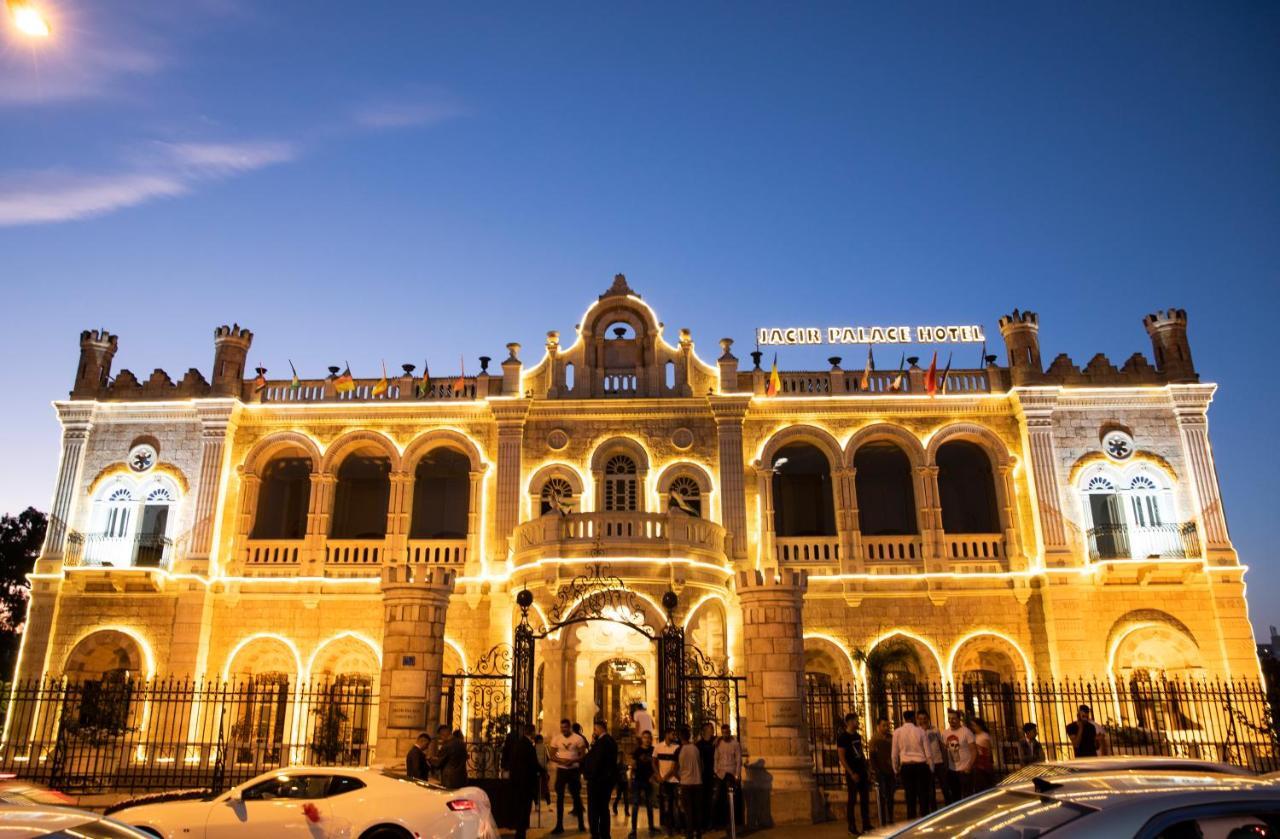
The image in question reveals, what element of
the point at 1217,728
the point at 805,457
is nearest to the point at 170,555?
the point at 805,457

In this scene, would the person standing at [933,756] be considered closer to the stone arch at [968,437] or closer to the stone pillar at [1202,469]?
the stone arch at [968,437]

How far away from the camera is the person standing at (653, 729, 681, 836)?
40.7ft

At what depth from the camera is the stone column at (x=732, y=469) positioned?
2448cm

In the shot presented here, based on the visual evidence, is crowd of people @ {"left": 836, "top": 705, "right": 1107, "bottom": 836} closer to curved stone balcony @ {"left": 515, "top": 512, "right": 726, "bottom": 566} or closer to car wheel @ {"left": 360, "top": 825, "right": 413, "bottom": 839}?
car wheel @ {"left": 360, "top": 825, "right": 413, "bottom": 839}

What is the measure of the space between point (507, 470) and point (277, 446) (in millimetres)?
6931

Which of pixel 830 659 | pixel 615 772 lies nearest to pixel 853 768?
pixel 615 772

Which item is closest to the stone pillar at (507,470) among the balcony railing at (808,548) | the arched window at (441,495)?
the arched window at (441,495)

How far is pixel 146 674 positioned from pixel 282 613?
3699 millimetres

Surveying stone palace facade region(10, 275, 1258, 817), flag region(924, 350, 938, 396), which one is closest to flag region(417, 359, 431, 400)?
stone palace facade region(10, 275, 1258, 817)

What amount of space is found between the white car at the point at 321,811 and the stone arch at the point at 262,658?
15406 mm

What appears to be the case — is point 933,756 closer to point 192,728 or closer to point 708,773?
point 708,773

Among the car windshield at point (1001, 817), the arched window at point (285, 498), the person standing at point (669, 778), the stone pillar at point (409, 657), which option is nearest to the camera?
the car windshield at point (1001, 817)

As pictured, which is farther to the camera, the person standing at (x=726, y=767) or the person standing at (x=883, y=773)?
the person standing at (x=883, y=773)

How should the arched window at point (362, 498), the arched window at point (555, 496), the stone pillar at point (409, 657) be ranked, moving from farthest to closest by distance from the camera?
the arched window at point (362, 498) < the arched window at point (555, 496) < the stone pillar at point (409, 657)
